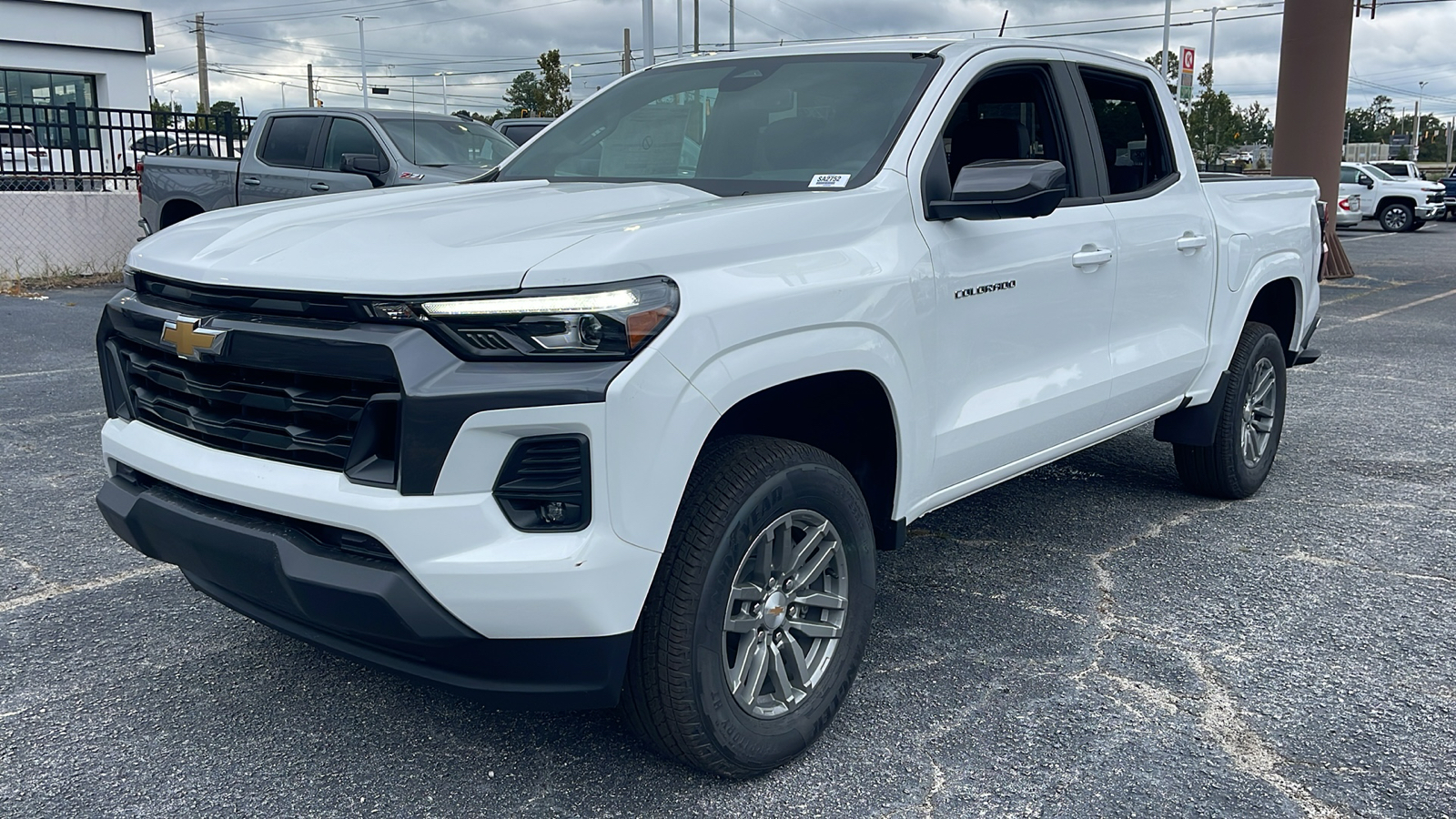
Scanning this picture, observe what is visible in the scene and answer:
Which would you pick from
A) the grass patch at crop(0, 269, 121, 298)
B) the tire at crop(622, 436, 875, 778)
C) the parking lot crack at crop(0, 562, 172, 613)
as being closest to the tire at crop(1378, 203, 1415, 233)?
the grass patch at crop(0, 269, 121, 298)

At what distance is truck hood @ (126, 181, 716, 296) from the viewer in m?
2.47

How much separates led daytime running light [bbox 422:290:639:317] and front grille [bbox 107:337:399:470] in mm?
197

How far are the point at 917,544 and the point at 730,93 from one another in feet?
6.26

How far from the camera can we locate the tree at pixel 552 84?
38.2 metres

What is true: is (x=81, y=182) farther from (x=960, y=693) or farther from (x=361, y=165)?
(x=960, y=693)

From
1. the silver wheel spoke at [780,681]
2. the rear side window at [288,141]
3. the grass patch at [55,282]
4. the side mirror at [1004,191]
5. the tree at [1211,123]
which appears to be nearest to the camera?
the silver wheel spoke at [780,681]

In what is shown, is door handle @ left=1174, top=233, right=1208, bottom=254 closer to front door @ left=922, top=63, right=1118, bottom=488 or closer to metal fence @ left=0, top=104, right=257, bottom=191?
front door @ left=922, top=63, right=1118, bottom=488

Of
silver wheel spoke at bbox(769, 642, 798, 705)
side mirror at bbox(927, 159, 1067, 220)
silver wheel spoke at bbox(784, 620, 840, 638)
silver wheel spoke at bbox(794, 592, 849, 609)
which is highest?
side mirror at bbox(927, 159, 1067, 220)

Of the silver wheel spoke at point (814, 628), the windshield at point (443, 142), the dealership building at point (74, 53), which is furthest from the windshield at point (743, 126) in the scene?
the dealership building at point (74, 53)

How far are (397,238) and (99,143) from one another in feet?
Answer: 48.9

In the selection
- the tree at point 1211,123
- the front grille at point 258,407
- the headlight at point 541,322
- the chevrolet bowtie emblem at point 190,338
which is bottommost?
the front grille at point 258,407

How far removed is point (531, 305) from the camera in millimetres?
2398

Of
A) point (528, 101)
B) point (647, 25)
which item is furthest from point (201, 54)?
point (647, 25)

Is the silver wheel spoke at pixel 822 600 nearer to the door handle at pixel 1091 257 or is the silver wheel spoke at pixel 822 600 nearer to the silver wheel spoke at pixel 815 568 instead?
the silver wheel spoke at pixel 815 568
